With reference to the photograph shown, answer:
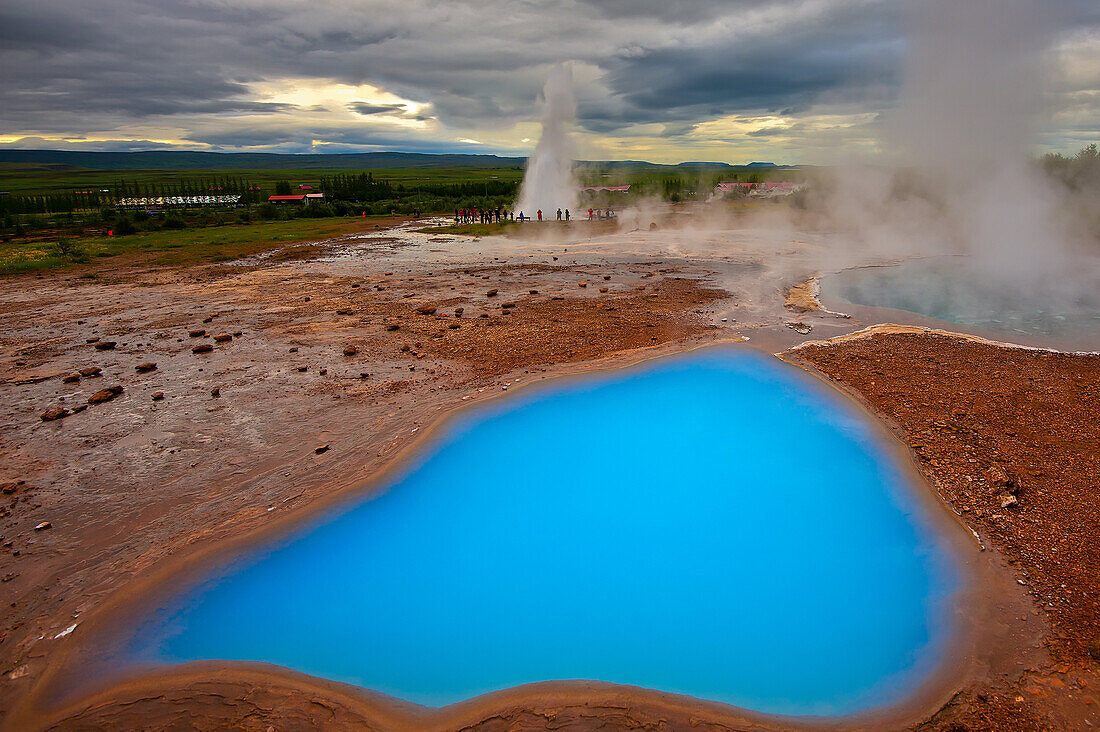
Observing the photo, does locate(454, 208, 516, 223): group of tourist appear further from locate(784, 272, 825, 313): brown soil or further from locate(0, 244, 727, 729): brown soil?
locate(784, 272, 825, 313): brown soil

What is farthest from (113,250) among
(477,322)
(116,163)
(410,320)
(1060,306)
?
(116,163)

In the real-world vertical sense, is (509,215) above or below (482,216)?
above

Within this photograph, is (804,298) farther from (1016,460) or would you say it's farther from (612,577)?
(612,577)

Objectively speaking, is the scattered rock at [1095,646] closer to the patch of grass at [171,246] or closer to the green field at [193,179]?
the patch of grass at [171,246]

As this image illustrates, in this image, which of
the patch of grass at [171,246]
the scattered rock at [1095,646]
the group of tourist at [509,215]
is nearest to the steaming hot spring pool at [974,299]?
the scattered rock at [1095,646]

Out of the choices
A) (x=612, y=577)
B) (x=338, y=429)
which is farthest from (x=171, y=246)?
(x=612, y=577)

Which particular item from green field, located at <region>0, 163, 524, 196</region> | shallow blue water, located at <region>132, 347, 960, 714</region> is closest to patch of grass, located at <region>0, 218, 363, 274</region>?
shallow blue water, located at <region>132, 347, 960, 714</region>
